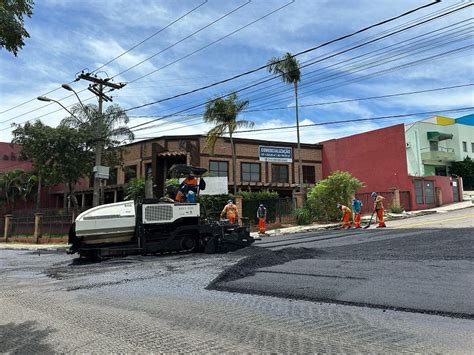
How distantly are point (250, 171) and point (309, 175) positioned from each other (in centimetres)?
588

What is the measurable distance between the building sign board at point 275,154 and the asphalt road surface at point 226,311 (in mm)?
24954

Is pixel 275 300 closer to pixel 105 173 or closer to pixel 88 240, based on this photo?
pixel 88 240

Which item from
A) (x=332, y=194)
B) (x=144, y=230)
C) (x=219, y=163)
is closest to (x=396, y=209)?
(x=332, y=194)

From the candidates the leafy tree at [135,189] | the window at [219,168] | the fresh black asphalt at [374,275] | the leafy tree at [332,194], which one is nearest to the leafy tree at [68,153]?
the leafy tree at [135,189]

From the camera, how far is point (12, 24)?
586 cm

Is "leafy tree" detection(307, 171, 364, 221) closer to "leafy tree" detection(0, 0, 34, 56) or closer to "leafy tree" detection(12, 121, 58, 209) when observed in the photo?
"leafy tree" detection(12, 121, 58, 209)

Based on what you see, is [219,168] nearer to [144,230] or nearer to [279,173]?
[279,173]

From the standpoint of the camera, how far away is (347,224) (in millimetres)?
21578

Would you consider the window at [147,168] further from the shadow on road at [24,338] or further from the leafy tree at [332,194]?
the shadow on road at [24,338]

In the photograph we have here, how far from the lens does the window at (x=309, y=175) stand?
131ft

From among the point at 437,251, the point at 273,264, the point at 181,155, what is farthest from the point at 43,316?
the point at 181,155

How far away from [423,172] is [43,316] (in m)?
45.1

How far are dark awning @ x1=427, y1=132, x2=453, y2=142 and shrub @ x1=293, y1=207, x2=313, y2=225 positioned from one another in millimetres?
28512

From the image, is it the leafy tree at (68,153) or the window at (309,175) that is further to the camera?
the window at (309,175)
